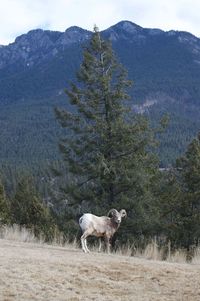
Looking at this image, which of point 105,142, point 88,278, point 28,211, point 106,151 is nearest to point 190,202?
point 106,151

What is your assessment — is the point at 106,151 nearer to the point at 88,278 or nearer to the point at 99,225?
the point at 99,225

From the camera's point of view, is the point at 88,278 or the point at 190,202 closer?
the point at 88,278

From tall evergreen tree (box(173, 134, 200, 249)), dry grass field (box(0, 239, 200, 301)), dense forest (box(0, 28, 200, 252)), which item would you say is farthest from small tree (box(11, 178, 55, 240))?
dry grass field (box(0, 239, 200, 301))

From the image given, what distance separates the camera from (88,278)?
919 cm

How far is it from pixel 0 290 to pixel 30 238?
6367 millimetres

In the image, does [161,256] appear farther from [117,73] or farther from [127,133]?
[117,73]

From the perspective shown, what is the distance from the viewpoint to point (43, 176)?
15688 cm

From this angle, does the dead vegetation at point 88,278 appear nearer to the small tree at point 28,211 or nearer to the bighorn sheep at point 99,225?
the bighorn sheep at point 99,225

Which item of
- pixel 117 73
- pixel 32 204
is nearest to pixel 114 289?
pixel 117 73

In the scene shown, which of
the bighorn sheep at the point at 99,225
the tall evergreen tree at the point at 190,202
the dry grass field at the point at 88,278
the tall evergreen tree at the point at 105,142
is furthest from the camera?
the tall evergreen tree at the point at 190,202

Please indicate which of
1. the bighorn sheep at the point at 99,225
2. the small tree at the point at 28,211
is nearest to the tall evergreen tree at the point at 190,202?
the small tree at the point at 28,211

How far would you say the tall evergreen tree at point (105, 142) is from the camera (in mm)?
21391

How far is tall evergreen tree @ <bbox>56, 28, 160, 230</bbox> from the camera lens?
21.4 meters

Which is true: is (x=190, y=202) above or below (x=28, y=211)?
above
